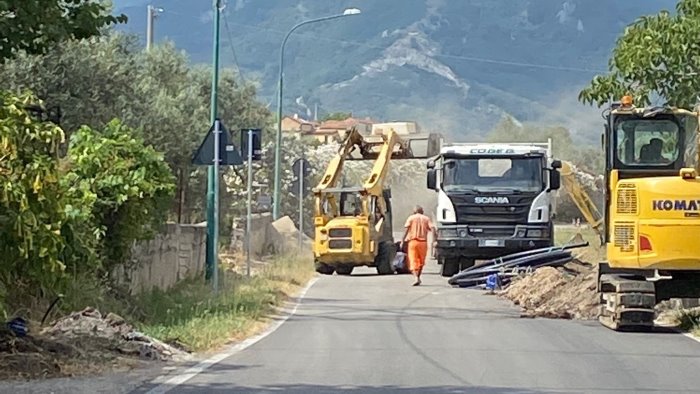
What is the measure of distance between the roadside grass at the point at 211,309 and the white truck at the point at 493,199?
4.00 metres

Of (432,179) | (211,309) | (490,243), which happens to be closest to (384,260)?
(432,179)

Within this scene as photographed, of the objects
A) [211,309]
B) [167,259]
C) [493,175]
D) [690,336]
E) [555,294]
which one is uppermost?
[493,175]

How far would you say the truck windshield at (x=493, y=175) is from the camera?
29406mm

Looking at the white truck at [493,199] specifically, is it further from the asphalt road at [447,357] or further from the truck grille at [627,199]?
the truck grille at [627,199]

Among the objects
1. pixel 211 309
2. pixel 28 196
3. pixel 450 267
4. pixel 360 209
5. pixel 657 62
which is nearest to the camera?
pixel 28 196

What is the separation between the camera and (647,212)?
1792 cm

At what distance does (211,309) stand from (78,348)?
5.84 meters

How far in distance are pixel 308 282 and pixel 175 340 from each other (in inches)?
570

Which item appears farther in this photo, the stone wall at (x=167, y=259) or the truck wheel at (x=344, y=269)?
the truck wheel at (x=344, y=269)

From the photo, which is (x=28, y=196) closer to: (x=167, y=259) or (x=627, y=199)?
(x=627, y=199)

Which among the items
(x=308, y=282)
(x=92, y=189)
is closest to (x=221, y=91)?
(x=308, y=282)

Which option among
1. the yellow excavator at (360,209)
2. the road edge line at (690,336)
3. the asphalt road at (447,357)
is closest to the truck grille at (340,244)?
the yellow excavator at (360,209)

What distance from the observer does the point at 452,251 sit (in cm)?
2962

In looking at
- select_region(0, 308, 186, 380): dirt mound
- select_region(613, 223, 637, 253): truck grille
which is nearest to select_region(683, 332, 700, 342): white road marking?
select_region(613, 223, 637, 253): truck grille
